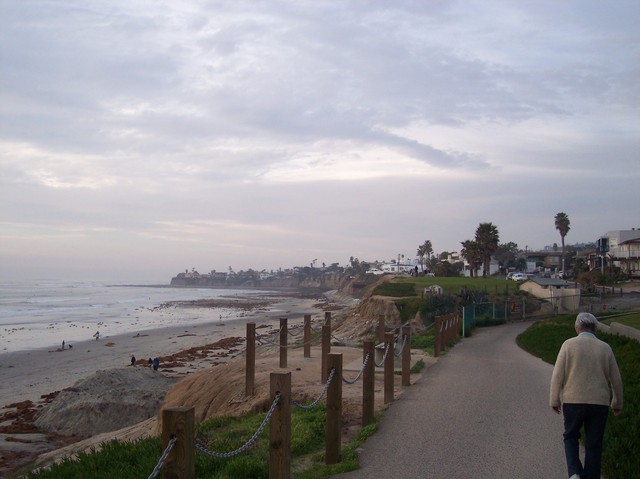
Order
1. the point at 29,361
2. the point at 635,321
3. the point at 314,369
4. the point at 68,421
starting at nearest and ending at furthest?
1. the point at 314,369
2. the point at 68,421
3. the point at 635,321
4. the point at 29,361

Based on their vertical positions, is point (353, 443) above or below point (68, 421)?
above

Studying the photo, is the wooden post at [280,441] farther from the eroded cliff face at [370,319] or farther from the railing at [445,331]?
the eroded cliff face at [370,319]

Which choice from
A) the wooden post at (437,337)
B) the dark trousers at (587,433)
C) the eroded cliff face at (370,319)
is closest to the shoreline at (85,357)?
the eroded cliff face at (370,319)

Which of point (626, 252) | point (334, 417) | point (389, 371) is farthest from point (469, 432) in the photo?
point (626, 252)

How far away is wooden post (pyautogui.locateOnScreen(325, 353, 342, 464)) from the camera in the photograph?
23.4 ft

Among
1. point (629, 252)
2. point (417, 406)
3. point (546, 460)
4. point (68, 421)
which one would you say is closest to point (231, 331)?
point (68, 421)

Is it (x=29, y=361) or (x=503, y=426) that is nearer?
(x=503, y=426)

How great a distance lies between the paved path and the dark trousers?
23.2 inches

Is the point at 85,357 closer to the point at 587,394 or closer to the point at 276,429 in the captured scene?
the point at 276,429

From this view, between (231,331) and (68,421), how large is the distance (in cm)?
2985

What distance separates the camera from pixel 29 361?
102 ft

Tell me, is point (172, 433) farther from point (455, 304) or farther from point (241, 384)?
point (455, 304)

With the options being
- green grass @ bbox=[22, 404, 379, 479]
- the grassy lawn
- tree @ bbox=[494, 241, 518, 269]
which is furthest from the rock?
tree @ bbox=[494, 241, 518, 269]

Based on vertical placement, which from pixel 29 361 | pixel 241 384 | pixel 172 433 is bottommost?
pixel 29 361
